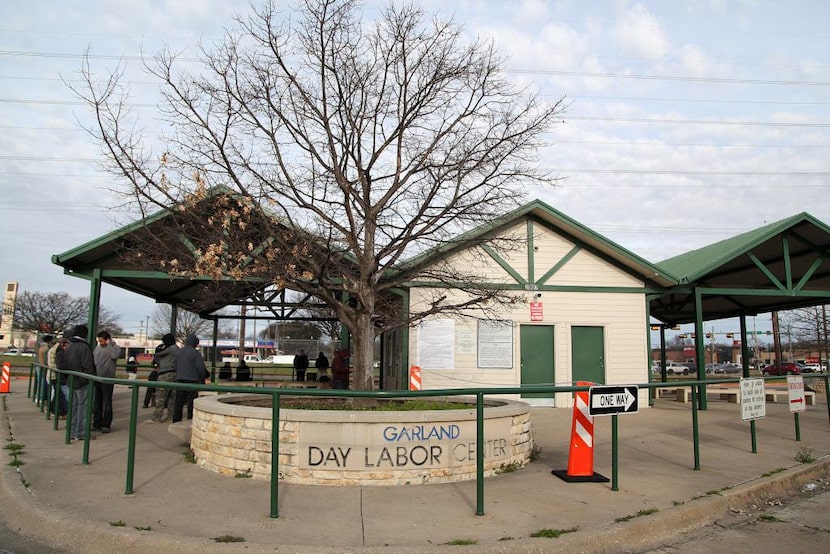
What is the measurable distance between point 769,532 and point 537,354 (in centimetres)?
962

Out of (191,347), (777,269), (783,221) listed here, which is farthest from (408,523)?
(777,269)

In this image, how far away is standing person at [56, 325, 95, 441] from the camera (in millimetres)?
8961

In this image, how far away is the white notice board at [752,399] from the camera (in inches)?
342

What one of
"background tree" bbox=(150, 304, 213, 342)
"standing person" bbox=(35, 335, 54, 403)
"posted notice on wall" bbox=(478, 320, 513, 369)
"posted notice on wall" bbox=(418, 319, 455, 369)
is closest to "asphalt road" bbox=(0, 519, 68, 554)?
"standing person" bbox=(35, 335, 54, 403)

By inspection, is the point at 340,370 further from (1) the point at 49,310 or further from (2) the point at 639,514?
(1) the point at 49,310

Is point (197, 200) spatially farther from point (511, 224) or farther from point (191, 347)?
point (511, 224)

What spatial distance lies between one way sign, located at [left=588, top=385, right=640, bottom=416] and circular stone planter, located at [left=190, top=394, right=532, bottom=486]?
3.91ft

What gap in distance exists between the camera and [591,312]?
1563cm

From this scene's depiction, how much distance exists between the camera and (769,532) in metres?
5.68

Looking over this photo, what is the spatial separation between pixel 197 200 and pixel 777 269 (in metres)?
18.4

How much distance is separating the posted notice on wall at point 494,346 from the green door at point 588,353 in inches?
69.5

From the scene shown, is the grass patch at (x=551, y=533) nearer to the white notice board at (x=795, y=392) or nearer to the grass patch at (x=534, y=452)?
the grass patch at (x=534, y=452)

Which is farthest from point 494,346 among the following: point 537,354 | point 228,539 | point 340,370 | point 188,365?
point 228,539

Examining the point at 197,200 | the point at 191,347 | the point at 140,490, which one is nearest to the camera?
the point at 140,490
